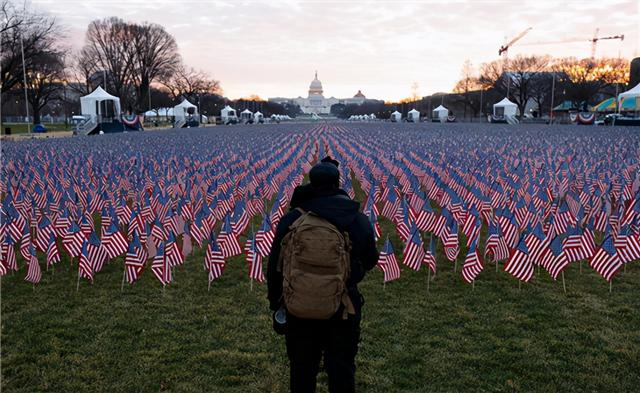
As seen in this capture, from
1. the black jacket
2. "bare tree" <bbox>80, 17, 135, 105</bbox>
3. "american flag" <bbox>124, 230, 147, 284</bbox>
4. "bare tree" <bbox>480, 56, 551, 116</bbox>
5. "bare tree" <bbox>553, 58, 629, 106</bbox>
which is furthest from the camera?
"bare tree" <bbox>480, 56, 551, 116</bbox>

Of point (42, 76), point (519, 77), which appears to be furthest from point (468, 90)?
point (42, 76)

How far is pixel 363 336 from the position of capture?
20.4 ft

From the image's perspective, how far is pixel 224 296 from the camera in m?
7.61

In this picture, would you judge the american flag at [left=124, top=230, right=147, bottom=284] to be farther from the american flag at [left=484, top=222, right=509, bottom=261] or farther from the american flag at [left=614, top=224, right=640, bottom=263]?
the american flag at [left=614, top=224, right=640, bottom=263]

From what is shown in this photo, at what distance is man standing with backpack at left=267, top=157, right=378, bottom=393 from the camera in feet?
11.1

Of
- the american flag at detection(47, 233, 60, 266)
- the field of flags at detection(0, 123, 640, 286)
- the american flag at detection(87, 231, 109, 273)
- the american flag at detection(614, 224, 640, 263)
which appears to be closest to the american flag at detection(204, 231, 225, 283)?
the field of flags at detection(0, 123, 640, 286)

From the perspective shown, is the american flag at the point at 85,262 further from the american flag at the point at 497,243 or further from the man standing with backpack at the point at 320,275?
the american flag at the point at 497,243

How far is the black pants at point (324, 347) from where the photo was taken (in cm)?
362

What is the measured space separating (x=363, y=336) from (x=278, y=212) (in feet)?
16.4

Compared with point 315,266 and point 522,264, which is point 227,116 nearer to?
point 522,264

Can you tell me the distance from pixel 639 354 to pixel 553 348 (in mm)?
878

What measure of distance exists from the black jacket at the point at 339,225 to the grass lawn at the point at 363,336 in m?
1.85

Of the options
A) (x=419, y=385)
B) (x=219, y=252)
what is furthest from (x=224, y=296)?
(x=419, y=385)

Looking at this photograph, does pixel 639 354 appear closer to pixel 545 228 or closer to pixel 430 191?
pixel 545 228
